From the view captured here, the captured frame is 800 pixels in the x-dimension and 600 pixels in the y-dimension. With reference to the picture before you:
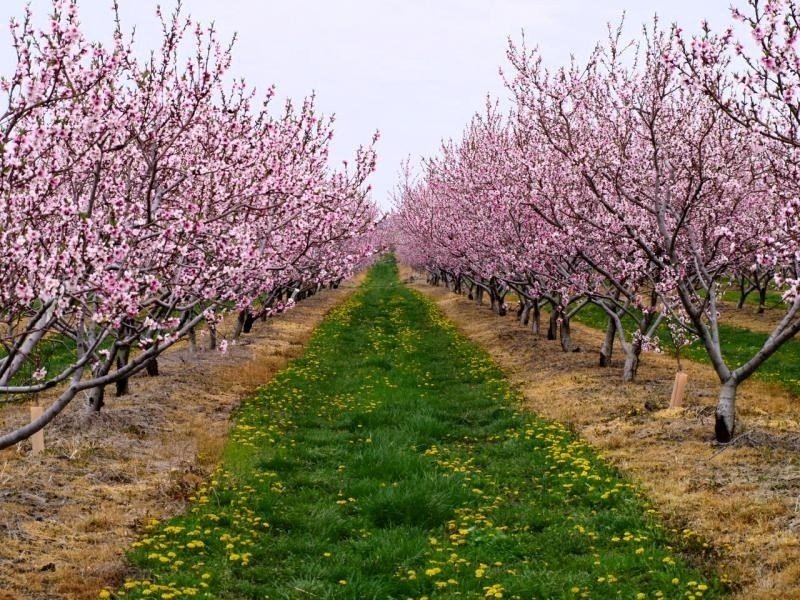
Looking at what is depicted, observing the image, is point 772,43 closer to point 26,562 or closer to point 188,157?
point 188,157

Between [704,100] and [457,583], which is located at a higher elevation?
[704,100]

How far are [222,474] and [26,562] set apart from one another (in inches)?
152

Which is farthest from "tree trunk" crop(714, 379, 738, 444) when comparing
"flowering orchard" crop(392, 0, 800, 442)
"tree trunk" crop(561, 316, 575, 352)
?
"tree trunk" crop(561, 316, 575, 352)

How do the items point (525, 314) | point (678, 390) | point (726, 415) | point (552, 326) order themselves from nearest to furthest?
point (726, 415) < point (678, 390) < point (552, 326) < point (525, 314)

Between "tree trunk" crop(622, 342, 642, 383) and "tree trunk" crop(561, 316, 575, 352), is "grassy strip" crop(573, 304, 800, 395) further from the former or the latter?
"tree trunk" crop(622, 342, 642, 383)

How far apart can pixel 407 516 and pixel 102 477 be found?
4687 millimetres

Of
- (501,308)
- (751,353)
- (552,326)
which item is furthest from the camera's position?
(501,308)

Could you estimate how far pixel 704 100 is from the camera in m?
16.5

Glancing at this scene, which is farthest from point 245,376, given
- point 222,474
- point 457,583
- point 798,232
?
point 798,232

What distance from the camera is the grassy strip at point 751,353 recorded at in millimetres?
20766

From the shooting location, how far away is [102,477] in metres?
11.2

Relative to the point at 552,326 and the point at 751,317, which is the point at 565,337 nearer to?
the point at 552,326

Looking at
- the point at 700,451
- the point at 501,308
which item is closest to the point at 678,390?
the point at 700,451

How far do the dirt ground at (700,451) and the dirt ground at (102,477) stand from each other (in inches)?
270
